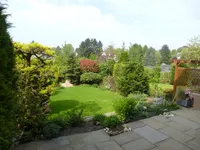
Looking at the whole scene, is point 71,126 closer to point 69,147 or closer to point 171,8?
point 69,147

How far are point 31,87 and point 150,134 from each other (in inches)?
119

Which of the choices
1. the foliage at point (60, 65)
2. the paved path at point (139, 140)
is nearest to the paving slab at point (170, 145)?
the paved path at point (139, 140)

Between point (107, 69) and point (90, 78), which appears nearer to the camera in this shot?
point (90, 78)

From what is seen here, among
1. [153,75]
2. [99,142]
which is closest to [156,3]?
[99,142]

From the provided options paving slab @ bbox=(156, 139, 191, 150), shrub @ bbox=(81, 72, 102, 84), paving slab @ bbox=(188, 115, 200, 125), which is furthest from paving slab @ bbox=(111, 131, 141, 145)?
shrub @ bbox=(81, 72, 102, 84)

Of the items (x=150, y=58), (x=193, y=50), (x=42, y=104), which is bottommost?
(x=42, y=104)

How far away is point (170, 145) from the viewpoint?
113 inches

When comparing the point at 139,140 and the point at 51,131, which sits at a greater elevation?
the point at 51,131

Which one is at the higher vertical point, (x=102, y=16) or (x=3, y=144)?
(x=102, y=16)

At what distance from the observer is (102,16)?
293 inches

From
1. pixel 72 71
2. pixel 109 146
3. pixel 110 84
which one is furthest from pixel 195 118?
pixel 72 71

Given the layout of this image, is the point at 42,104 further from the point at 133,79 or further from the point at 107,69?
the point at 107,69

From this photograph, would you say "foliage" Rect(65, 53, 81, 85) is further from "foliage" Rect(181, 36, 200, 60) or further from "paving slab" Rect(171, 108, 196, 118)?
"foliage" Rect(181, 36, 200, 60)

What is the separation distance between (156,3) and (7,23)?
5331 mm
